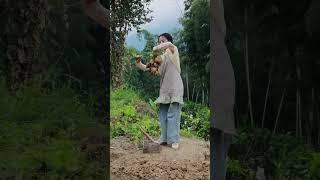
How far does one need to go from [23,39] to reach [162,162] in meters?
1.39

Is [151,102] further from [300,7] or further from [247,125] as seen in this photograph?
[300,7]

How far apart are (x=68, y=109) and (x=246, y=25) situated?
1.14 m

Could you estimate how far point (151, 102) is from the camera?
416 centimetres

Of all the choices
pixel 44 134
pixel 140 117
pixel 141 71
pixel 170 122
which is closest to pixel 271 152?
pixel 170 122

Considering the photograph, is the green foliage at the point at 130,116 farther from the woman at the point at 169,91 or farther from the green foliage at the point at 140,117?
the woman at the point at 169,91

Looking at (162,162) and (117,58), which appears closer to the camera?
(117,58)

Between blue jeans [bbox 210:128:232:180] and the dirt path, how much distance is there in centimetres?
34

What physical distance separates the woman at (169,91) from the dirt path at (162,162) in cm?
9

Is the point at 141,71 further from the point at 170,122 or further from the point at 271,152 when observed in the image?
the point at 271,152

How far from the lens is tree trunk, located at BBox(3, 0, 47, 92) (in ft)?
10.4

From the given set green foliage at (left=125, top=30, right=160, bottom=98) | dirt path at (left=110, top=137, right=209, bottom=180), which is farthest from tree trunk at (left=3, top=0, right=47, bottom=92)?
dirt path at (left=110, top=137, right=209, bottom=180)

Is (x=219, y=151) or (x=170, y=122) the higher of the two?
(x=170, y=122)

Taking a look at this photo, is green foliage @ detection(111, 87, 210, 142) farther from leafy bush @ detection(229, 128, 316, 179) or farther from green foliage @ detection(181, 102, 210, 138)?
leafy bush @ detection(229, 128, 316, 179)

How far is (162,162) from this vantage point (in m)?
4.03
